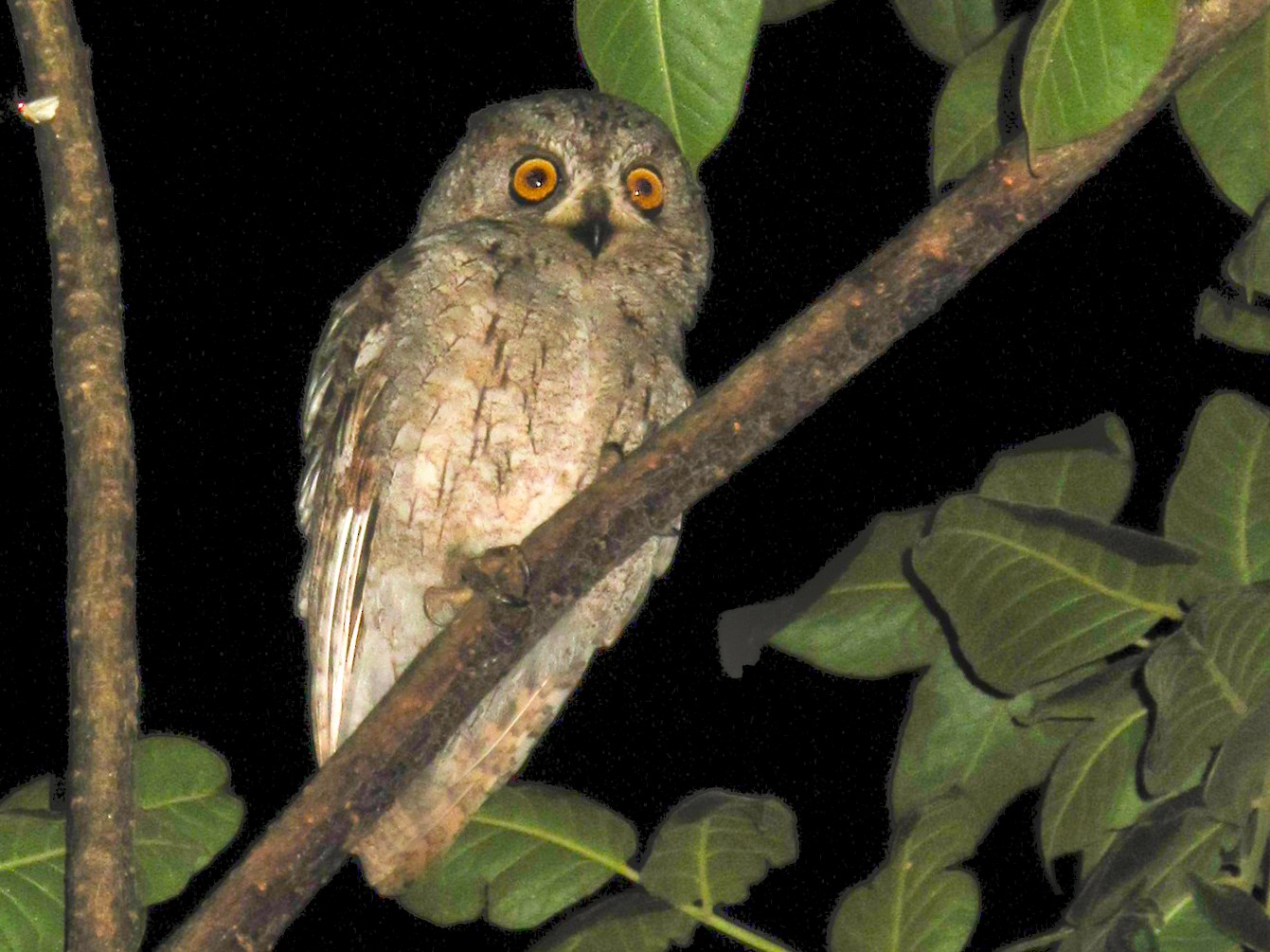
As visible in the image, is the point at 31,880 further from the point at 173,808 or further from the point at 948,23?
the point at 948,23

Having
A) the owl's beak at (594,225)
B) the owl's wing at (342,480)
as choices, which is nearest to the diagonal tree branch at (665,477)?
the owl's wing at (342,480)

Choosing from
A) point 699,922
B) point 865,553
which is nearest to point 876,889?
point 699,922

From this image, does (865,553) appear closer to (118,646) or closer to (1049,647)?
(1049,647)

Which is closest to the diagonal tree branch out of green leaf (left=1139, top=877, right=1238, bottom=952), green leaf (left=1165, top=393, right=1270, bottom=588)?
green leaf (left=1165, top=393, right=1270, bottom=588)

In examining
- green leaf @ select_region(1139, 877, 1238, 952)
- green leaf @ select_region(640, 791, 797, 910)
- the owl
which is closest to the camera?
green leaf @ select_region(1139, 877, 1238, 952)

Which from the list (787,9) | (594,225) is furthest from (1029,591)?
(594,225)

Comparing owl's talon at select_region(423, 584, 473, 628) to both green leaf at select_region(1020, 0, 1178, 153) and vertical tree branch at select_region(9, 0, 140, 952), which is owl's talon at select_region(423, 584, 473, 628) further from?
green leaf at select_region(1020, 0, 1178, 153)
